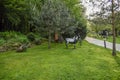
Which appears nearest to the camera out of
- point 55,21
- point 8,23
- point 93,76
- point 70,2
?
point 93,76

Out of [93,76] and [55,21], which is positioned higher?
[55,21]

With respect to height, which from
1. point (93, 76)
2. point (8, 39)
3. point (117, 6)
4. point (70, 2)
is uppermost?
point (70, 2)

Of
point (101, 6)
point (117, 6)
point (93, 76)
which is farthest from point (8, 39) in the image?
point (93, 76)

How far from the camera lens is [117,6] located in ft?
48.5

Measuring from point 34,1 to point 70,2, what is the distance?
17.0 feet

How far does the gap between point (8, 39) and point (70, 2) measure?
12.3 m

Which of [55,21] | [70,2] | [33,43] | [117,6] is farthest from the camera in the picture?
[70,2]

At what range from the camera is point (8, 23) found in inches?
1025

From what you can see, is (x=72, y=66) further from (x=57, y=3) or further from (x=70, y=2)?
(x=70, y=2)

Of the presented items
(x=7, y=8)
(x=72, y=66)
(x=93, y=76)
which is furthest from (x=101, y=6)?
(x=7, y=8)

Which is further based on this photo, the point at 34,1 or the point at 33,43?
the point at 34,1

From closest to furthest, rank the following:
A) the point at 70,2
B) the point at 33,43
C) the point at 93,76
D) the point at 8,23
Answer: the point at 93,76 → the point at 33,43 → the point at 8,23 → the point at 70,2

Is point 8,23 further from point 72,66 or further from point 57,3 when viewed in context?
point 72,66

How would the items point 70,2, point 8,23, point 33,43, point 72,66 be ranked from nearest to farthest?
point 72,66, point 33,43, point 8,23, point 70,2
